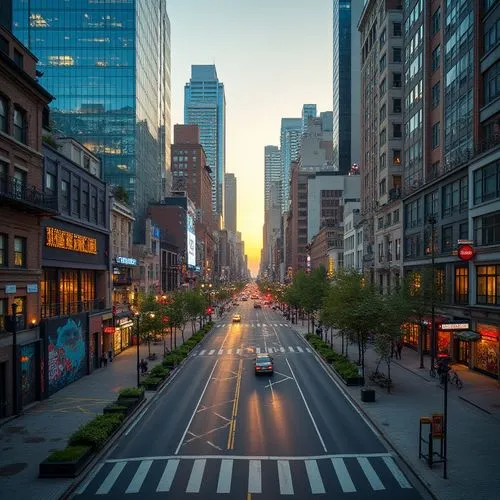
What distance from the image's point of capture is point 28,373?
33.8 meters

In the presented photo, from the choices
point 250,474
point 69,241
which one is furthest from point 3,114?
point 250,474

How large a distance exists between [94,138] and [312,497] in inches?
4299

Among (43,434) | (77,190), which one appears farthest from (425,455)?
(77,190)

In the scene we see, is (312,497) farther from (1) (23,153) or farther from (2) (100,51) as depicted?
(2) (100,51)

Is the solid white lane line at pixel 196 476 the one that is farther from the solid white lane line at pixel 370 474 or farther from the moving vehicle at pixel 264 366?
the moving vehicle at pixel 264 366

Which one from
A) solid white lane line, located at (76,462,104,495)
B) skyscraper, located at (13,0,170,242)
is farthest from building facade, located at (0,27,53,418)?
skyscraper, located at (13,0,170,242)

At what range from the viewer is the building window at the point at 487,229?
3991 centimetres

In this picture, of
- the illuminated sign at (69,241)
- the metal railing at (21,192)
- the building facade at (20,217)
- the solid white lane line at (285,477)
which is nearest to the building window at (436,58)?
the illuminated sign at (69,241)

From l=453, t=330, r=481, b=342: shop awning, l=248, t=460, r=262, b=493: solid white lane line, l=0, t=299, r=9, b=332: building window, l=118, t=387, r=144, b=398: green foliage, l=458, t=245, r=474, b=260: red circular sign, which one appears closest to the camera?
l=248, t=460, r=262, b=493: solid white lane line

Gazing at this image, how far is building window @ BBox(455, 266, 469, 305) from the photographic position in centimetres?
4628

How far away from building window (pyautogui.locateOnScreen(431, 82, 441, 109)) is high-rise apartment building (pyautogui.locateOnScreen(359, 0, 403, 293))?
1204 centimetres

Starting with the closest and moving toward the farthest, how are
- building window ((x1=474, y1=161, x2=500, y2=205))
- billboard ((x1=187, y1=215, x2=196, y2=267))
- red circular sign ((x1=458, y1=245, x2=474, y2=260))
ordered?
building window ((x1=474, y1=161, x2=500, y2=205)) → red circular sign ((x1=458, y1=245, x2=474, y2=260)) → billboard ((x1=187, y1=215, x2=196, y2=267))

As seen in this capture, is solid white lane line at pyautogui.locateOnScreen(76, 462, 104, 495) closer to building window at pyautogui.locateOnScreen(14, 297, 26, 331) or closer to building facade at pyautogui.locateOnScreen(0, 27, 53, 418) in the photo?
building facade at pyautogui.locateOnScreen(0, 27, 53, 418)

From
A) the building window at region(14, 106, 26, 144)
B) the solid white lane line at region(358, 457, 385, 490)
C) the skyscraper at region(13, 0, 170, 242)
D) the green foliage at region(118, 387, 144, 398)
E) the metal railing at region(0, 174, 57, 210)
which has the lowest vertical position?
the solid white lane line at region(358, 457, 385, 490)
